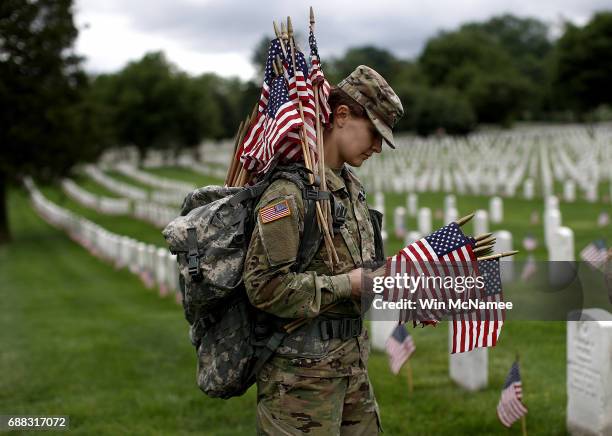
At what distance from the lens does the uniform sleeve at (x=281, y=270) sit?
3.04 m

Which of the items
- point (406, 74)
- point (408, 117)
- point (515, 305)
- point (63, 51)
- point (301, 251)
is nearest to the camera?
point (301, 251)

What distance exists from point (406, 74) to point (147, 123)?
90.7ft

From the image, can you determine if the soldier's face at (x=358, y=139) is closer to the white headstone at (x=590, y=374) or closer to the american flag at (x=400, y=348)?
the white headstone at (x=590, y=374)

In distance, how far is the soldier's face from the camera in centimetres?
333

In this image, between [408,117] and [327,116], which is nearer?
[327,116]

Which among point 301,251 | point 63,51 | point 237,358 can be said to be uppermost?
point 63,51

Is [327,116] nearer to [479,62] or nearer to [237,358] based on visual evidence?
[237,358]

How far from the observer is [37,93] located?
28578mm

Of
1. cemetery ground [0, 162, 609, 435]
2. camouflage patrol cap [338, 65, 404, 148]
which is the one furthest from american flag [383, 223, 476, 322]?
cemetery ground [0, 162, 609, 435]

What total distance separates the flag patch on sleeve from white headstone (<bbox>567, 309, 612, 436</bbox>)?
9.15 ft

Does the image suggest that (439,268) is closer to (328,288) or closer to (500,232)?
(328,288)

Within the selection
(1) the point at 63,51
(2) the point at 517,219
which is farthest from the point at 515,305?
(1) the point at 63,51

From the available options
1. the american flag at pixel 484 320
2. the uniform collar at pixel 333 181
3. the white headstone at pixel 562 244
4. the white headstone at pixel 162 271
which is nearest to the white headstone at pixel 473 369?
the american flag at pixel 484 320

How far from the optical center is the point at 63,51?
96.8ft
